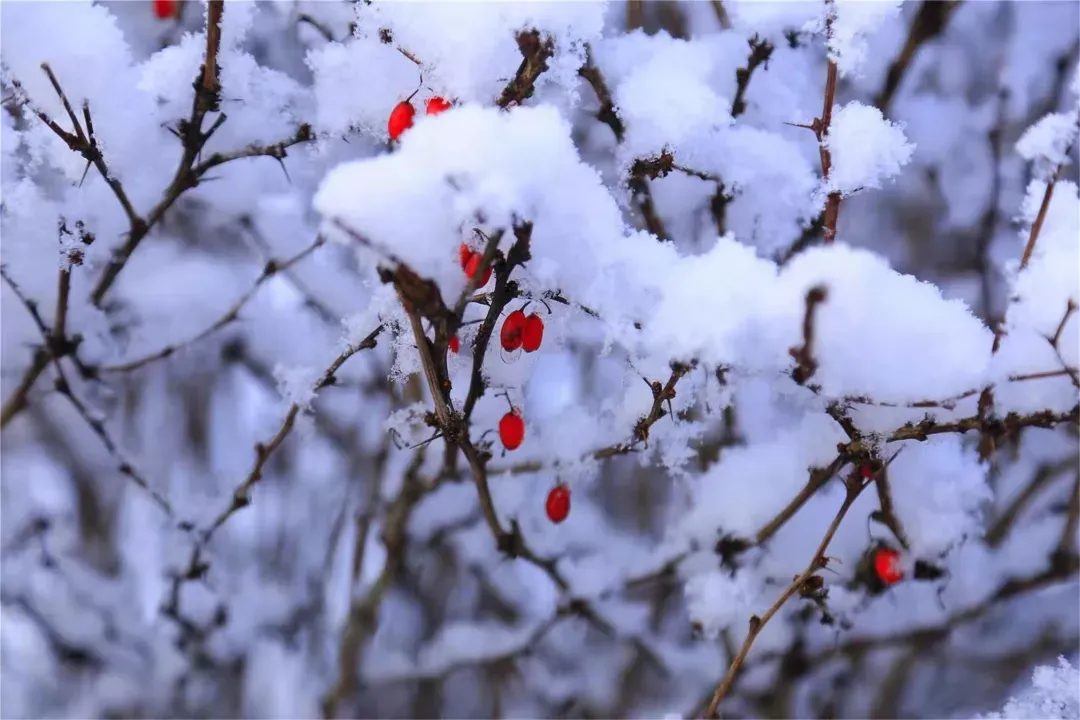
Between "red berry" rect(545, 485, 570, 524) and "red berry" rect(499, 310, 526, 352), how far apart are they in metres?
0.58

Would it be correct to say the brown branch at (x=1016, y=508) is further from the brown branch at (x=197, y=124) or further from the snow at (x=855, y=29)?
the brown branch at (x=197, y=124)

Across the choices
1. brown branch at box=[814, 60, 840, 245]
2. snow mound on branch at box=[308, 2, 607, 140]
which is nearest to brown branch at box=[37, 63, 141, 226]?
snow mound on branch at box=[308, 2, 607, 140]

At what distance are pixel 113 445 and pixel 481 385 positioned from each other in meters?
1.01

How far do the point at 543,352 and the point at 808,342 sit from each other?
44 centimetres

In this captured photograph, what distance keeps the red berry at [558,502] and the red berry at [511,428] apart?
0.32m

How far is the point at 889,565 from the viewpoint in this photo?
1.40 metres

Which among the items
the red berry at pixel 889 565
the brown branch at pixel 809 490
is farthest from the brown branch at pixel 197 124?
the red berry at pixel 889 565

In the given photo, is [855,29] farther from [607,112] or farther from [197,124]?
[197,124]

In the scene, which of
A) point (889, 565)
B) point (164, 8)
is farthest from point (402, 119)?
point (889, 565)

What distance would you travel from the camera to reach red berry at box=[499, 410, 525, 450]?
4.00 ft

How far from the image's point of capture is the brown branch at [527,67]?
0.91 m

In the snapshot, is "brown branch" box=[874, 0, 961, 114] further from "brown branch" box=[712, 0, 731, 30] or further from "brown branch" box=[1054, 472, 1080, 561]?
"brown branch" box=[1054, 472, 1080, 561]

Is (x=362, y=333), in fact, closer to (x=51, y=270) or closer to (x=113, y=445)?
(x=51, y=270)

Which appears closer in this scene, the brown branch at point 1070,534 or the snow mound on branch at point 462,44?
the snow mound on branch at point 462,44
